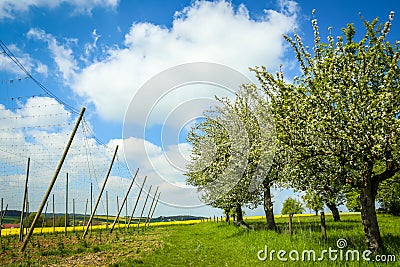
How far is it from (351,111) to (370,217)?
16.8ft

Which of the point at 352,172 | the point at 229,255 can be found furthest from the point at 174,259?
the point at 352,172

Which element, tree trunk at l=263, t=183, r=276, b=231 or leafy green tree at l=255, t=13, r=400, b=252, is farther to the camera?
tree trunk at l=263, t=183, r=276, b=231

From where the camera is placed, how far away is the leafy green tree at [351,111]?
503 inches

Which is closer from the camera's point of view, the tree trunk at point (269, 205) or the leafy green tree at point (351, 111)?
the leafy green tree at point (351, 111)

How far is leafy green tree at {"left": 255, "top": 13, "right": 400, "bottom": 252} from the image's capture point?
1278 cm

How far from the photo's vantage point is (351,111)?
12867 mm

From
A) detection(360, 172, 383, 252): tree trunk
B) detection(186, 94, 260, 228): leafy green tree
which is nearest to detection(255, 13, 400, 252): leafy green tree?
detection(360, 172, 383, 252): tree trunk

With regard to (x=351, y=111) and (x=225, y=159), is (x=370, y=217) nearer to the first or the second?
(x=351, y=111)

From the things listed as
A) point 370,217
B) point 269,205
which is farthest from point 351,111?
point 269,205

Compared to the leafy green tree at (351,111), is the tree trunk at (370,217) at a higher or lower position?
lower

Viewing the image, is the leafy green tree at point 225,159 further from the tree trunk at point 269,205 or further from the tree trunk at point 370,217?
the tree trunk at point 370,217

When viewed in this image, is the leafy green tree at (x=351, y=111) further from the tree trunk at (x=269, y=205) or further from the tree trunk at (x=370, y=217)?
the tree trunk at (x=269, y=205)

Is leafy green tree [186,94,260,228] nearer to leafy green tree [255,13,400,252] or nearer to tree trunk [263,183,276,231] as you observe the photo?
tree trunk [263,183,276,231]

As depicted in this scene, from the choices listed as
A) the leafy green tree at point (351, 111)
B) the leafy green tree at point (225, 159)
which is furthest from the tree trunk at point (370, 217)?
the leafy green tree at point (225, 159)
